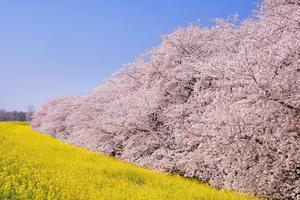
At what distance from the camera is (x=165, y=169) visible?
69.8 ft

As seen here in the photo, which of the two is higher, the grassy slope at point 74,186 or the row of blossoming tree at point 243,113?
the row of blossoming tree at point 243,113

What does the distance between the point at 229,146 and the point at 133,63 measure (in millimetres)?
17250

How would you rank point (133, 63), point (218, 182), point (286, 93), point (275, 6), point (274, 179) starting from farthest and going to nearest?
point (133, 63) < point (218, 182) < point (275, 6) < point (274, 179) < point (286, 93)

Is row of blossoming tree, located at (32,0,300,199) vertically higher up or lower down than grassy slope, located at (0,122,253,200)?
higher up

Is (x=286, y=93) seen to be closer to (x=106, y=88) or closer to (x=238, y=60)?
(x=238, y=60)

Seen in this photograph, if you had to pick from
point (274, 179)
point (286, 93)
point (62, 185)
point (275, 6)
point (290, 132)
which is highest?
point (275, 6)

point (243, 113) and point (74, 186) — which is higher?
point (243, 113)

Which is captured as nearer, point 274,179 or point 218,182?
point 274,179

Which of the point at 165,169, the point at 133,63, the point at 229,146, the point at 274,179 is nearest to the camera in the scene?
the point at 274,179

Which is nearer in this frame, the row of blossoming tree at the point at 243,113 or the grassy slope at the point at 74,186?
the grassy slope at the point at 74,186

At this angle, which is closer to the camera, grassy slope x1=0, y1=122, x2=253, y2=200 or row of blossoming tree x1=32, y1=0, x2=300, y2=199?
grassy slope x1=0, y1=122, x2=253, y2=200

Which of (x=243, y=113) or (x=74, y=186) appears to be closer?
(x=74, y=186)

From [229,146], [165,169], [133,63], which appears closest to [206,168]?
[229,146]

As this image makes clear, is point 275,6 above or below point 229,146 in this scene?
above
